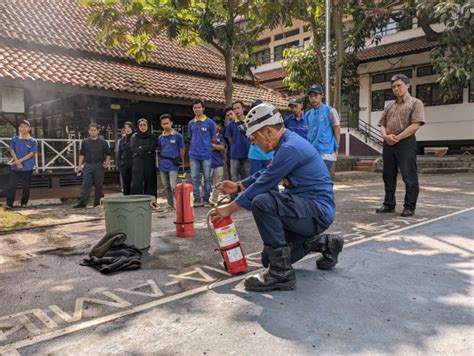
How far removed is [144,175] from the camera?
7.41 metres

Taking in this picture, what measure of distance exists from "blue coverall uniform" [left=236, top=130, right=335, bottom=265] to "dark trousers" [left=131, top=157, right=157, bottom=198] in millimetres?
4520

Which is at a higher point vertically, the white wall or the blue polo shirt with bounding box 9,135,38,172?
the white wall

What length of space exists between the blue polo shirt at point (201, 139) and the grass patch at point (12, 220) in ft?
9.90

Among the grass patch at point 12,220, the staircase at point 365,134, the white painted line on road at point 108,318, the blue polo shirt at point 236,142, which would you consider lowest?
the white painted line on road at point 108,318

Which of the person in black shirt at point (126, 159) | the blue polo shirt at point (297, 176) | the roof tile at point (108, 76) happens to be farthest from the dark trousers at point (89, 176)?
the blue polo shirt at point (297, 176)

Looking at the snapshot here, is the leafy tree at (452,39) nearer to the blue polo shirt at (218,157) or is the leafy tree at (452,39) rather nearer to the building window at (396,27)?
the building window at (396,27)

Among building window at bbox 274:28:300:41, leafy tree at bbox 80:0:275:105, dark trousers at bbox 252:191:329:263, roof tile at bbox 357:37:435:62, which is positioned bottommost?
dark trousers at bbox 252:191:329:263

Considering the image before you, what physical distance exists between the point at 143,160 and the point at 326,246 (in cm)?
463

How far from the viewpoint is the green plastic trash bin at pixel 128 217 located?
14.2ft

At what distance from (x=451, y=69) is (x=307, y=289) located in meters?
13.6

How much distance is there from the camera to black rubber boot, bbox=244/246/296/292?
123 inches

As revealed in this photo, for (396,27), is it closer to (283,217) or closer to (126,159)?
(126,159)

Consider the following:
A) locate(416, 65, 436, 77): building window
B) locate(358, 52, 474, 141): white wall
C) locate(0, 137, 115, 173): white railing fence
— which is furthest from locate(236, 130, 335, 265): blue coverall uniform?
locate(416, 65, 436, 77): building window

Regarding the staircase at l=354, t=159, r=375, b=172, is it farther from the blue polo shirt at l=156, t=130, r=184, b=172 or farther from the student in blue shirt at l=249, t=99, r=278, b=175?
the blue polo shirt at l=156, t=130, r=184, b=172
